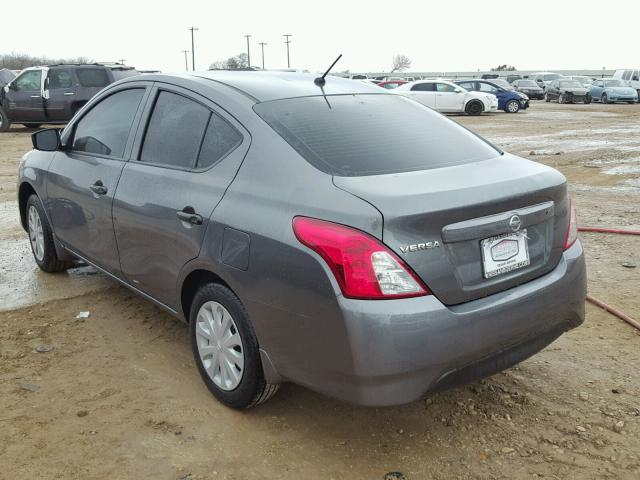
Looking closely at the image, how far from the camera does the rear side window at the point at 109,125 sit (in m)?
4.03

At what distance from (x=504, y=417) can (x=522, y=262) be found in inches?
33.4

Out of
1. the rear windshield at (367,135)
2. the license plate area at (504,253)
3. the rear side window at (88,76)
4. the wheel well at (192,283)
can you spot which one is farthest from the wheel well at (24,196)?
the rear side window at (88,76)

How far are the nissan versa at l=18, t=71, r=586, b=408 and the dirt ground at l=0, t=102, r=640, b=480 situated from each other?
0.99ft

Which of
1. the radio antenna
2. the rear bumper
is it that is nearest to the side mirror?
the radio antenna

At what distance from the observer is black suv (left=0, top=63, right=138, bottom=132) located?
59.7 ft

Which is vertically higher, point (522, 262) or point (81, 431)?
point (522, 262)

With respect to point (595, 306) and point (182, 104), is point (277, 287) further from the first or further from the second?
point (595, 306)

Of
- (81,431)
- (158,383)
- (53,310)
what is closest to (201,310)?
(158,383)

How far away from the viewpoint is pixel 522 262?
2816 mm

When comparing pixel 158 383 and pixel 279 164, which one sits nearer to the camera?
pixel 279 164

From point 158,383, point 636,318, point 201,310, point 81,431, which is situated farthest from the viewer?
point 636,318

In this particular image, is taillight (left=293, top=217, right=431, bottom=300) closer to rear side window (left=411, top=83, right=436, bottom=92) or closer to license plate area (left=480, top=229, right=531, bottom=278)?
license plate area (left=480, top=229, right=531, bottom=278)

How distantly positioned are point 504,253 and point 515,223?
0.14m

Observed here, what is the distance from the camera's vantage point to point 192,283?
11.1 ft
